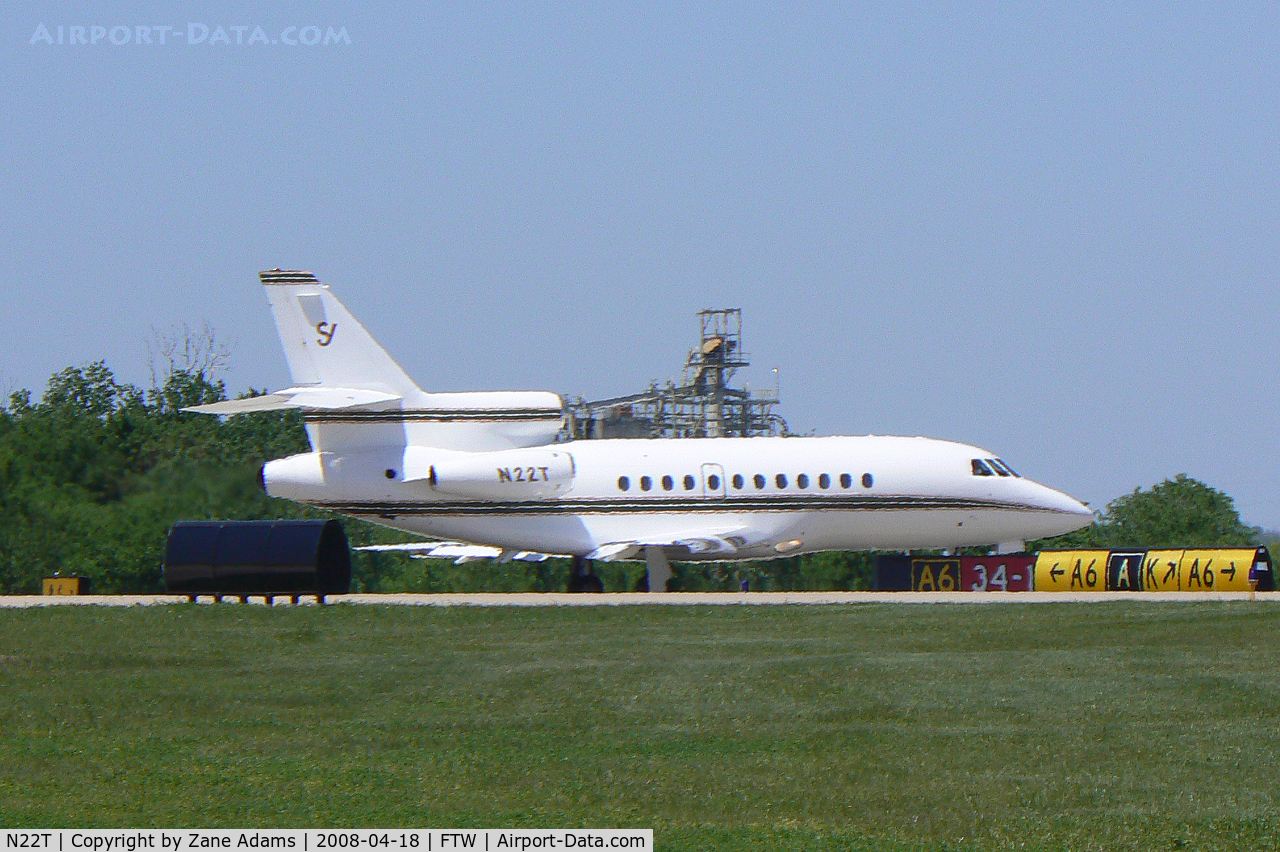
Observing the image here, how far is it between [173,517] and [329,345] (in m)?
5.24

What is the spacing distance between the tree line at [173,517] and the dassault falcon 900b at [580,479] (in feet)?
9.51

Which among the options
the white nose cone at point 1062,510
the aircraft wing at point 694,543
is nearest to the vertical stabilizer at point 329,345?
the aircraft wing at point 694,543

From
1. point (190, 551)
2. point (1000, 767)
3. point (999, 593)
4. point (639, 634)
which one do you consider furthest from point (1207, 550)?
point (1000, 767)

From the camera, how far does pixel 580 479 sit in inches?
1401

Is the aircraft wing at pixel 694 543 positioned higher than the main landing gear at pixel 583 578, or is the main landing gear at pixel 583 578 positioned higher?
the aircraft wing at pixel 694 543

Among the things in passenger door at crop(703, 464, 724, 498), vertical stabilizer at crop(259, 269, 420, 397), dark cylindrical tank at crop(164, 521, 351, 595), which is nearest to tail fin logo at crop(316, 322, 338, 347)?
vertical stabilizer at crop(259, 269, 420, 397)

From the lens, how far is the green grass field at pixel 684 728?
11703 mm

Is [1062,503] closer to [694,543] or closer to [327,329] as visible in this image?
[694,543]

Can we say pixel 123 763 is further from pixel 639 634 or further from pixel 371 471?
pixel 371 471

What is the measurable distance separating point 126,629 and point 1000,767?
1721 cm

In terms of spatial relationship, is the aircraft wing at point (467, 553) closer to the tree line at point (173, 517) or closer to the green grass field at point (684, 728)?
the tree line at point (173, 517)

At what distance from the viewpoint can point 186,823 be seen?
11188mm
